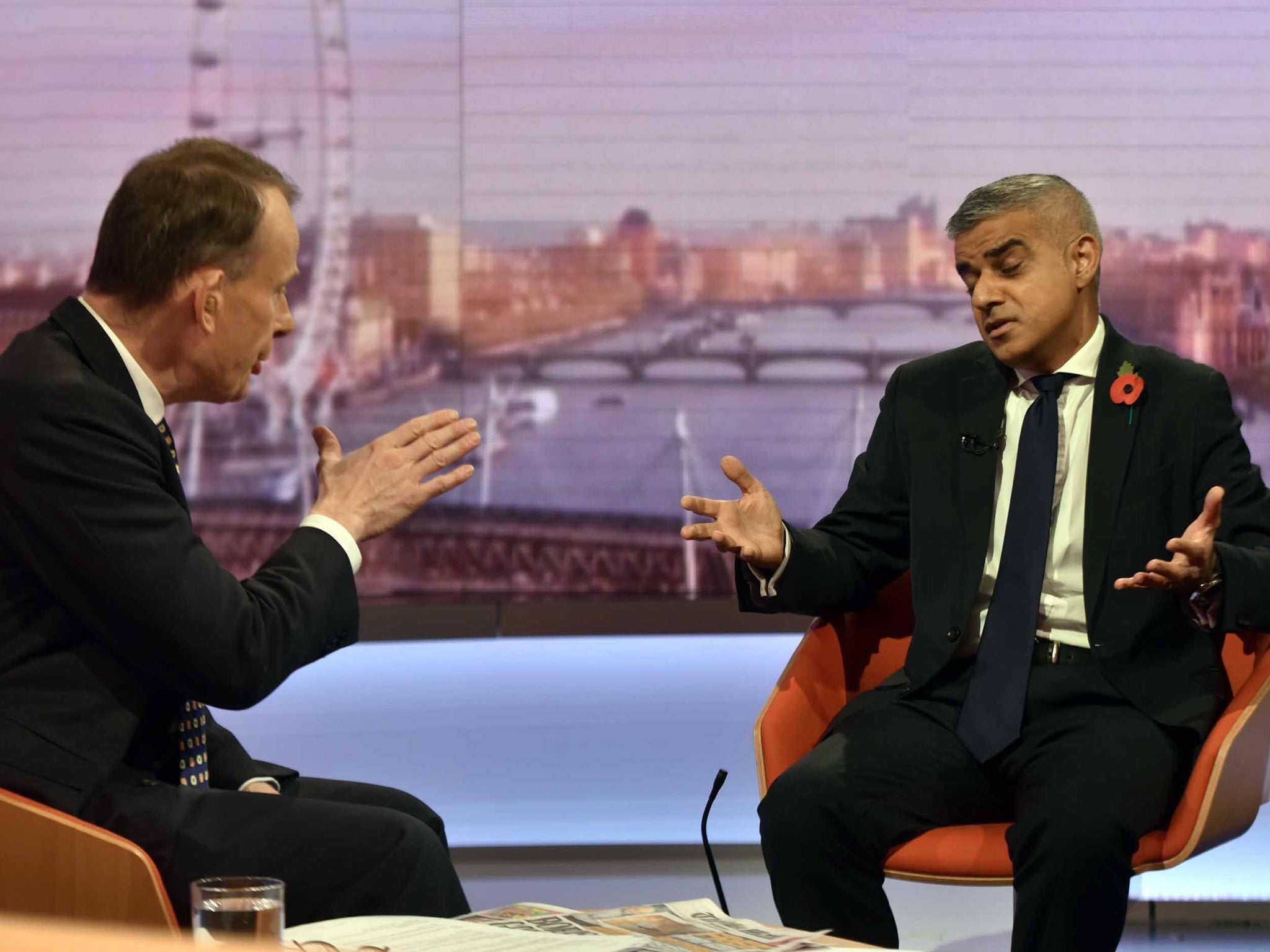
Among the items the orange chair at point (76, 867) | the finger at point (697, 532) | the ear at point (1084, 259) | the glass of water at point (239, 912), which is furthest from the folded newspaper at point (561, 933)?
the ear at point (1084, 259)

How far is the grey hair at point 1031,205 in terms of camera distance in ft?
8.38

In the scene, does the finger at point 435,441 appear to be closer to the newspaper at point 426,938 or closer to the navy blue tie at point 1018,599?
the newspaper at point 426,938

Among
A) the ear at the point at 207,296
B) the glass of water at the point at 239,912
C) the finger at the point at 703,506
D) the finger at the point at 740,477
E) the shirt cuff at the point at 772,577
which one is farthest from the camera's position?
the shirt cuff at the point at 772,577

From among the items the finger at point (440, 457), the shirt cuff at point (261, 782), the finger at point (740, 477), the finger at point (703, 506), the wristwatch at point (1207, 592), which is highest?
the finger at point (440, 457)

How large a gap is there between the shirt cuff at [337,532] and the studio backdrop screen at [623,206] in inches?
115

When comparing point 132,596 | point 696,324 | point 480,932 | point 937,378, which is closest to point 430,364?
point 696,324

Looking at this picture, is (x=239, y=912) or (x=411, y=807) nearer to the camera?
(x=239, y=912)

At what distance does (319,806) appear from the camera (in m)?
1.78

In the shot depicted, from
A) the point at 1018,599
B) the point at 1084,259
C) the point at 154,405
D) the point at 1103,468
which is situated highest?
the point at 1084,259

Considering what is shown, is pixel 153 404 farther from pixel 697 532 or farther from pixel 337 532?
pixel 697 532

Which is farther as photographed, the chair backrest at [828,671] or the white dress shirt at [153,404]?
the chair backrest at [828,671]

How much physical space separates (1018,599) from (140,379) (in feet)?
4.73

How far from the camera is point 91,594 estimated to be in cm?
162

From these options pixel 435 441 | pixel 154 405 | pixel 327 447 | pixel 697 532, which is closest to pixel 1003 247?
pixel 697 532
